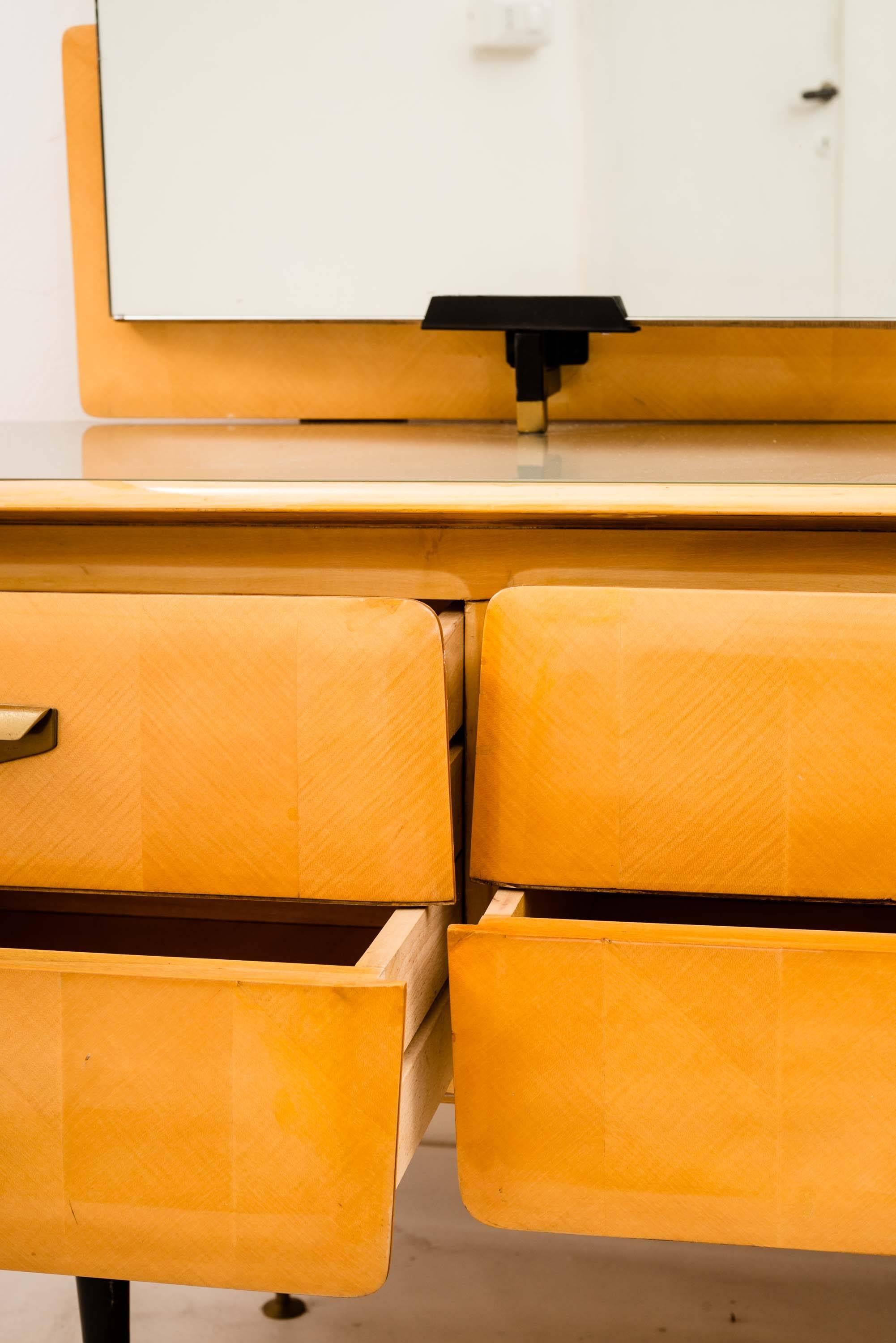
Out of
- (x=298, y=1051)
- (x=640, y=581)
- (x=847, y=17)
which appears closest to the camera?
(x=298, y=1051)

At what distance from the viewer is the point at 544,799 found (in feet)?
1.79

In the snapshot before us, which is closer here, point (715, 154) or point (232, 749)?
point (232, 749)

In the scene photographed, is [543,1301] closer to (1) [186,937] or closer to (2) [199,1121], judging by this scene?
(1) [186,937]

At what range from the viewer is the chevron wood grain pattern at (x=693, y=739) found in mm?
516

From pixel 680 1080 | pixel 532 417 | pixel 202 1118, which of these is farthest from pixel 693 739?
pixel 532 417

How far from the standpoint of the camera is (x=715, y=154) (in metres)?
0.94

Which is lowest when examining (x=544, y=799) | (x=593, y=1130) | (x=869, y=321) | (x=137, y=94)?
(x=593, y=1130)

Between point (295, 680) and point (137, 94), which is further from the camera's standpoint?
point (137, 94)

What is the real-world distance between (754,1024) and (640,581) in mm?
217

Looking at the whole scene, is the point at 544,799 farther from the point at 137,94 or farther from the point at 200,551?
the point at 137,94

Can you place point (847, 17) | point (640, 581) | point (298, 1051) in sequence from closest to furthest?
point (298, 1051)
point (640, 581)
point (847, 17)

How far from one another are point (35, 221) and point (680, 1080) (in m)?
Result: 0.99

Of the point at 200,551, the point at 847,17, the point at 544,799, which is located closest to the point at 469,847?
the point at 544,799

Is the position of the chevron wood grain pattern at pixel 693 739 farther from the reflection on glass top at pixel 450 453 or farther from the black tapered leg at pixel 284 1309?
the black tapered leg at pixel 284 1309
